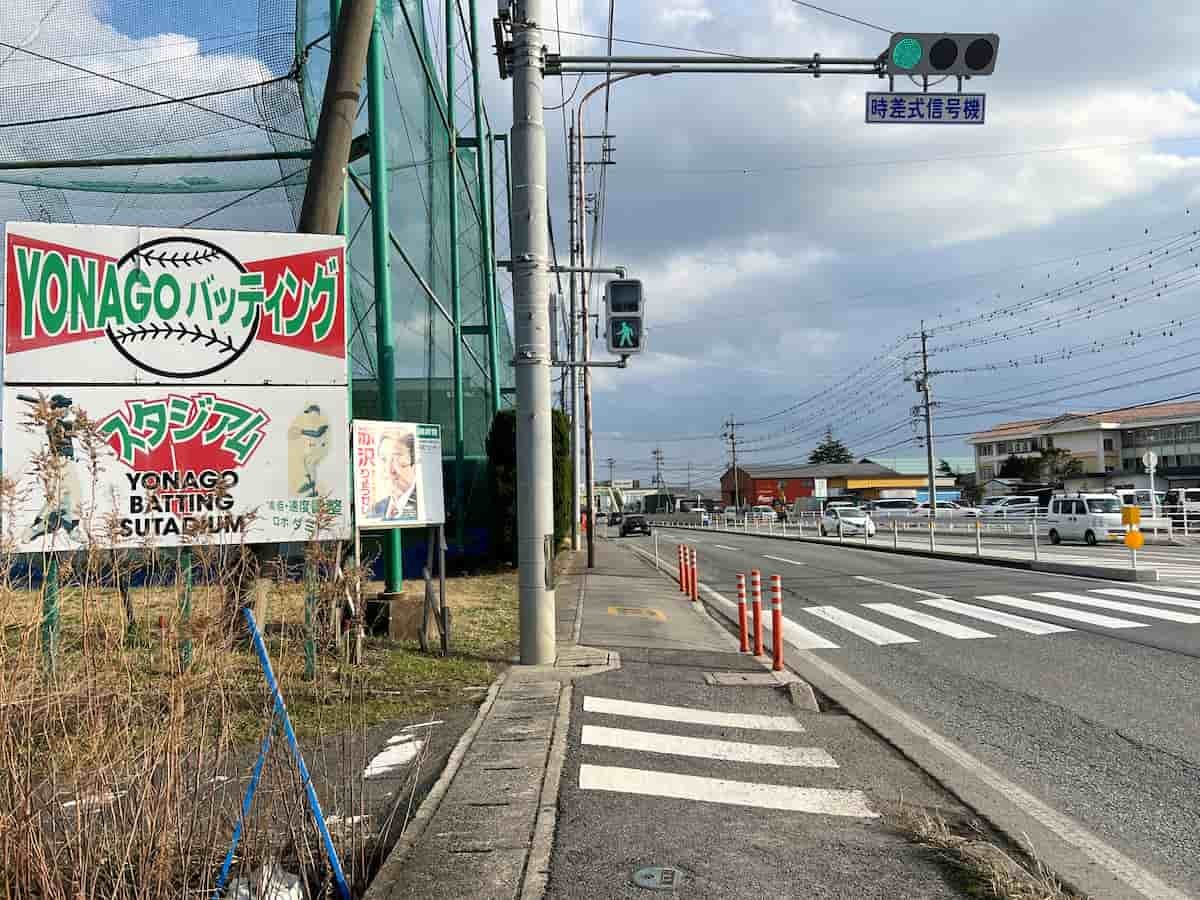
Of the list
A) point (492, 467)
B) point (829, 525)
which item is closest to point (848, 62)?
point (492, 467)

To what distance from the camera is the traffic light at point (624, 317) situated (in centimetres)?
1072

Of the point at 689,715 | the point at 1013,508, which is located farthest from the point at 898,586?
the point at 1013,508

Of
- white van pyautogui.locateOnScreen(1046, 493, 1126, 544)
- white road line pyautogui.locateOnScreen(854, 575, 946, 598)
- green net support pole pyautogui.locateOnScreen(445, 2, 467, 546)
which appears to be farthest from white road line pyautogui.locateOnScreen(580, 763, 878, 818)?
white van pyautogui.locateOnScreen(1046, 493, 1126, 544)

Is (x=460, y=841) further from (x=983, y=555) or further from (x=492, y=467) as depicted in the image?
(x=983, y=555)

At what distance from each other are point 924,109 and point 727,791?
8.13 meters

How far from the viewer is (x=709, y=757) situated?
602cm

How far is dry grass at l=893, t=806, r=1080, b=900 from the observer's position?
3.81 m

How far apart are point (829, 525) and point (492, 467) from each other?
1098 inches

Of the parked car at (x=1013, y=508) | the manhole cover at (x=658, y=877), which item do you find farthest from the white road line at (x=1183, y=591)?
the parked car at (x=1013, y=508)

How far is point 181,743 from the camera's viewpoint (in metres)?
3.47

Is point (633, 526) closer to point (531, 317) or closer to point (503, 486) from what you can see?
point (503, 486)

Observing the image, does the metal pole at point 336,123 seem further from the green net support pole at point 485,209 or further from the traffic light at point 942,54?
the green net support pole at point 485,209

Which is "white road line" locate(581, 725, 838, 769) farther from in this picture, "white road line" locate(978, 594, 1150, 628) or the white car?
the white car

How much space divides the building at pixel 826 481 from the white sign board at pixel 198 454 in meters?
97.2
